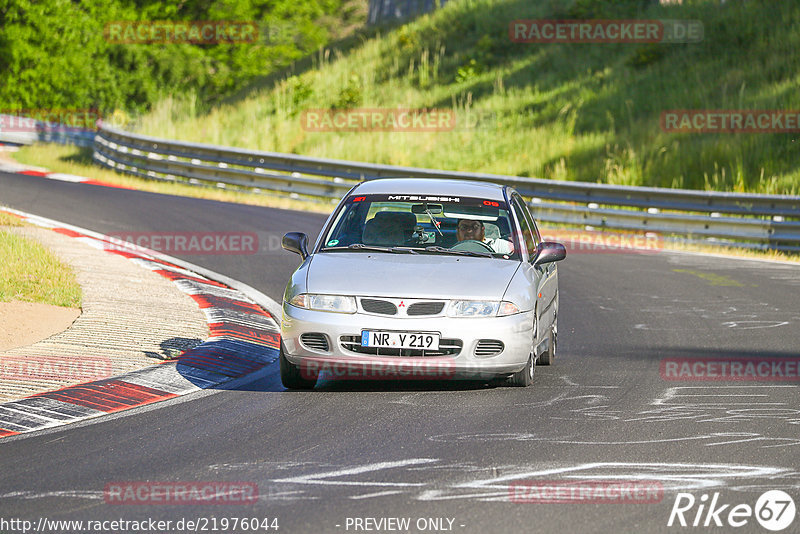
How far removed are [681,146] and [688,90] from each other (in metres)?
4.06

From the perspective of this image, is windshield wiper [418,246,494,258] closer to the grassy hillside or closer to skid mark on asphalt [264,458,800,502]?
skid mark on asphalt [264,458,800,502]

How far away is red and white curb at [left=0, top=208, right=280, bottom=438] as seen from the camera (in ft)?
25.4

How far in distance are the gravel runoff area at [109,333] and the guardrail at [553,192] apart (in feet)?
33.4

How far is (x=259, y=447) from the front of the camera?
6.91m

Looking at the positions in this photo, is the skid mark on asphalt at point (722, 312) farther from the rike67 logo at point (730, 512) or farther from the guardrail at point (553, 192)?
the rike67 logo at point (730, 512)

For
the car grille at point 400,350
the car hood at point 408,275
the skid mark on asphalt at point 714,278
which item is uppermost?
the car hood at point 408,275

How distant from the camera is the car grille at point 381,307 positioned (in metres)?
8.33

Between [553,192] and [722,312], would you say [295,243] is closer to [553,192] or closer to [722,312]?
[722,312]

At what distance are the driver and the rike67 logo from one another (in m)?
3.82

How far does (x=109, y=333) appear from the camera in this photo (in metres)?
10.2

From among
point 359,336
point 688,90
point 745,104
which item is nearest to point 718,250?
point 745,104

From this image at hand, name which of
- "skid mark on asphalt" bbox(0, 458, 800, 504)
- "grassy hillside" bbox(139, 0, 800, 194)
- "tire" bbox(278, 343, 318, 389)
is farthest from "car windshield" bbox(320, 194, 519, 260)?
"grassy hillside" bbox(139, 0, 800, 194)

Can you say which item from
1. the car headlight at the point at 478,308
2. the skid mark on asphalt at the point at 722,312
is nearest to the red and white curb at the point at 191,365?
the car headlight at the point at 478,308

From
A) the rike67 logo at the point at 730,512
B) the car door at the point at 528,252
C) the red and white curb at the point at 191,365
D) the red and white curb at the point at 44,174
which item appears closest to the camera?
the rike67 logo at the point at 730,512
